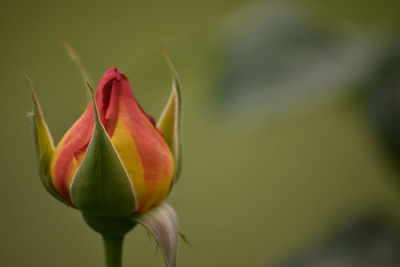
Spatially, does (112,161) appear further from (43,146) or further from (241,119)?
(241,119)

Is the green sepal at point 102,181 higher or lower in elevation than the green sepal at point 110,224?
higher

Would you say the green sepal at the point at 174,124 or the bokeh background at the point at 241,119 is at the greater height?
the green sepal at the point at 174,124

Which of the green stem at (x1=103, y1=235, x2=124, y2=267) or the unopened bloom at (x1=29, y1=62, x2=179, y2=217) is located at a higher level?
the unopened bloom at (x1=29, y1=62, x2=179, y2=217)

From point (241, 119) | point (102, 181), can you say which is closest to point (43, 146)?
point (102, 181)

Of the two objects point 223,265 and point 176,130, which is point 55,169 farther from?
point 223,265

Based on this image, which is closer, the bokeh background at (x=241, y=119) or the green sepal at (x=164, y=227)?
the green sepal at (x=164, y=227)
